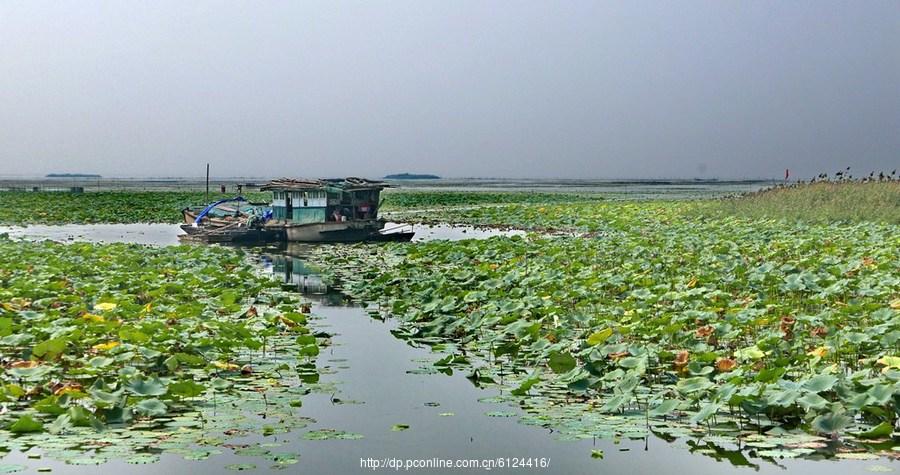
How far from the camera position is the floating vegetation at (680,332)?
6.39m

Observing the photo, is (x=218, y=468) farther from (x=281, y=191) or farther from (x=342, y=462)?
(x=281, y=191)

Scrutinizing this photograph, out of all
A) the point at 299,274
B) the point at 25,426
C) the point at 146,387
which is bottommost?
the point at 299,274

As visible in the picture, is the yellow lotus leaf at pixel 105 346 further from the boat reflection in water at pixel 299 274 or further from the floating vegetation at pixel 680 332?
the boat reflection in water at pixel 299 274

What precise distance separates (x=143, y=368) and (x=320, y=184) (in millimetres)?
19702

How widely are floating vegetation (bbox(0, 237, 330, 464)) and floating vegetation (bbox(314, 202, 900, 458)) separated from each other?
1774mm

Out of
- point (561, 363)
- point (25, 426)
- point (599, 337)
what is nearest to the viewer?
point (25, 426)

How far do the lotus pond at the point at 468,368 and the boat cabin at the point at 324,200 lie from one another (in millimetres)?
12495

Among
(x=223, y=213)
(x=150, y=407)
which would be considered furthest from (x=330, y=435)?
(x=223, y=213)

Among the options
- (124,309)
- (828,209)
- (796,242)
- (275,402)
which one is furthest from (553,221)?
(275,402)

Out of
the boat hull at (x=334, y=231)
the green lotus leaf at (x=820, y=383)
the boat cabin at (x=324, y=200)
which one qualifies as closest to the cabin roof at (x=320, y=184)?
the boat cabin at (x=324, y=200)

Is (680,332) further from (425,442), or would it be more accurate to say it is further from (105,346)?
(105,346)

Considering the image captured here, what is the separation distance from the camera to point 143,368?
816 cm

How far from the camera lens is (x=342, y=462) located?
6.18 m

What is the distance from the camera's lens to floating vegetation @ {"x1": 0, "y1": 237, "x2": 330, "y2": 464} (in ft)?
20.3
